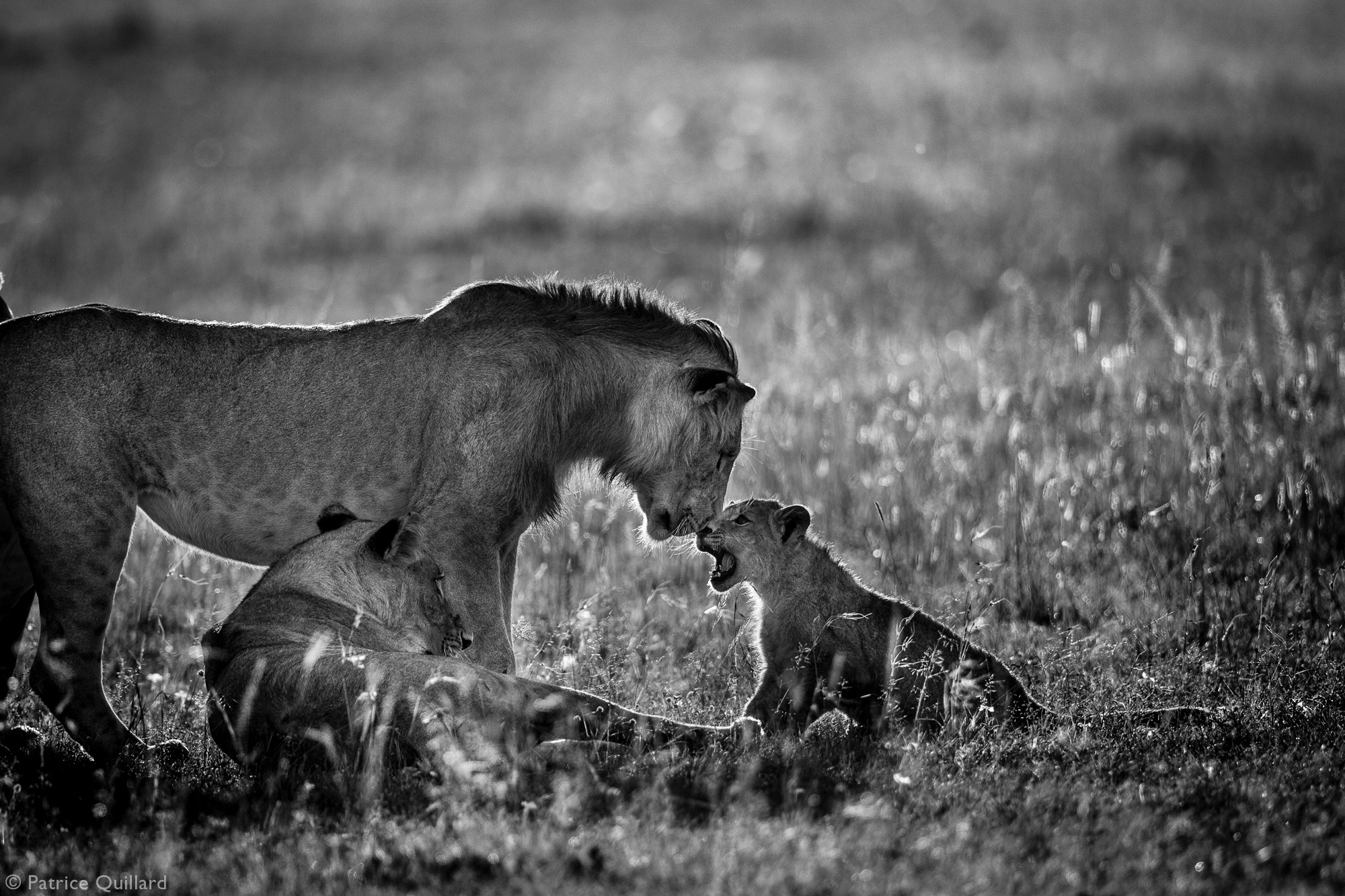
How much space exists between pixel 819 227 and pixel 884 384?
10859 mm

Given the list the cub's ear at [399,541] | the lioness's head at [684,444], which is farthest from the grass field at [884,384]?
the cub's ear at [399,541]

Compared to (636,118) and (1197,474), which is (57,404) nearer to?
(1197,474)

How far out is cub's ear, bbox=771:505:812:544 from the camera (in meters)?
7.67

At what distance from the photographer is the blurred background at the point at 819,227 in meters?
9.17

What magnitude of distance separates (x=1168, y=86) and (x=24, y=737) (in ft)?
77.1

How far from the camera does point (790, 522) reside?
25.4 feet

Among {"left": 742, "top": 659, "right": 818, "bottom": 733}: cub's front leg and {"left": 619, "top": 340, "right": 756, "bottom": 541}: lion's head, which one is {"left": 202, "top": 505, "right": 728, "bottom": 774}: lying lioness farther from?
{"left": 619, "top": 340, "right": 756, "bottom": 541}: lion's head

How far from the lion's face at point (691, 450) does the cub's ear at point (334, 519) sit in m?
1.44

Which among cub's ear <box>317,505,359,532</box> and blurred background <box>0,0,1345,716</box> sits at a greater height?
blurred background <box>0,0,1345,716</box>

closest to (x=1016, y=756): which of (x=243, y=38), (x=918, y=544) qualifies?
(x=918, y=544)

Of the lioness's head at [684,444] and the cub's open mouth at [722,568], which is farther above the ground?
the lioness's head at [684,444]

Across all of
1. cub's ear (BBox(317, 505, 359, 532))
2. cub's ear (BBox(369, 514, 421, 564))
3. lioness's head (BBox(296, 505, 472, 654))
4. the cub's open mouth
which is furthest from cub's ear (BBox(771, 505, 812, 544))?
cub's ear (BBox(317, 505, 359, 532))

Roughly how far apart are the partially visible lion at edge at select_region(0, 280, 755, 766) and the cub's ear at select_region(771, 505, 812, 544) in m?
0.37

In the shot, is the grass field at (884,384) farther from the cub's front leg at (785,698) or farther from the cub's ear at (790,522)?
the cub's ear at (790,522)
